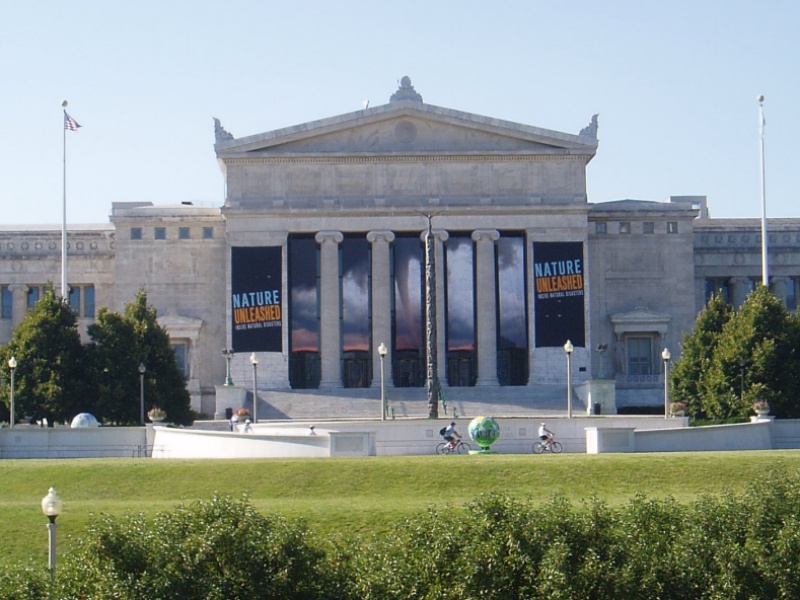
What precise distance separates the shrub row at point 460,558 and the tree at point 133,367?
41.4m

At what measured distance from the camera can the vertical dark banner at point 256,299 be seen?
91750mm

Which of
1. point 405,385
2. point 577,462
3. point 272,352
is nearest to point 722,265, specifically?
point 405,385

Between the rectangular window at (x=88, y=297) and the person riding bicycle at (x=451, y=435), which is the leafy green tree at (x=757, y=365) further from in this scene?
the rectangular window at (x=88, y=297)

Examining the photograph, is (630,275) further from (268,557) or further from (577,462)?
(268,557)

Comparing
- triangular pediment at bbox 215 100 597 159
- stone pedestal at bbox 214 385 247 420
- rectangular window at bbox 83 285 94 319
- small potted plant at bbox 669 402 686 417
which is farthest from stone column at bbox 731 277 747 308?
rectangular window at bbox 83 285 94 319

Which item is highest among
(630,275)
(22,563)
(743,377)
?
(630,275)

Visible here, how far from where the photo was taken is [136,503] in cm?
4638

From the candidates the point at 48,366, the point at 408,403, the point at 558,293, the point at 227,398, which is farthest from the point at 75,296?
the point at 558,293

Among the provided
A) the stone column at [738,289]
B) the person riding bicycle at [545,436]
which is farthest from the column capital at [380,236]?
the person riding bicycle at [545,436]

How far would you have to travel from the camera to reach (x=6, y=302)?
101438mm

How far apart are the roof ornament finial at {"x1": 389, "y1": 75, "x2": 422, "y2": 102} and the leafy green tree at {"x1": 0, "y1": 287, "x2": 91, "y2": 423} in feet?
78.1

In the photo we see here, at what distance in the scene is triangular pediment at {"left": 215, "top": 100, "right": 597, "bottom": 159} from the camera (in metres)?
92.6

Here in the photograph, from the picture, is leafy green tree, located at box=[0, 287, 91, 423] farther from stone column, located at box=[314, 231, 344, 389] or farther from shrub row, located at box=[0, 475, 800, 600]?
shrub row, located at box=[0, 475, 800, 600]

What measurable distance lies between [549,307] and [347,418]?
51.6 ft
